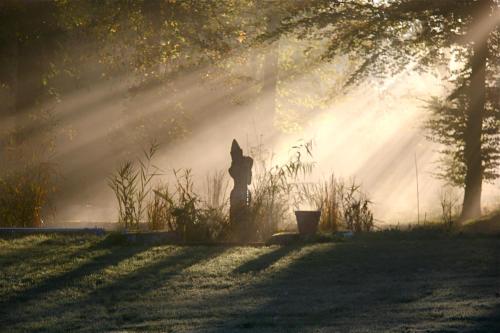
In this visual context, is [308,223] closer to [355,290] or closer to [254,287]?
[254,287]

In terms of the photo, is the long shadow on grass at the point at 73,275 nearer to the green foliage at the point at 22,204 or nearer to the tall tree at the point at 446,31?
the green foliage at the point at 22,204

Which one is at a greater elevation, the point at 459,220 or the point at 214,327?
the point at 459,220

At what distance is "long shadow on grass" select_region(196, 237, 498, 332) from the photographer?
21.3 ft

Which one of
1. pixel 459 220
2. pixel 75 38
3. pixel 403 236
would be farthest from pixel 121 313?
pixel 75 38

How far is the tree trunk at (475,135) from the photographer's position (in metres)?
17.1

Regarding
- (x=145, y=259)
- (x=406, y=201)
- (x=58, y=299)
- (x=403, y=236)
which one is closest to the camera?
(x=58, y=299)

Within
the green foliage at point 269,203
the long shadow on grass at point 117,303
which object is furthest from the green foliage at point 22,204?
the long shadow on grass at point 117,303

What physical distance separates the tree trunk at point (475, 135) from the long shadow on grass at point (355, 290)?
273 inches

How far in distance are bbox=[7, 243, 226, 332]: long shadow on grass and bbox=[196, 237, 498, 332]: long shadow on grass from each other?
0.81m

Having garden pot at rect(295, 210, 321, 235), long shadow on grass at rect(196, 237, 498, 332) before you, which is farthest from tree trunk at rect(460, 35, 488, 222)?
long shadow on grass at rect(196, 237, 498, 332)

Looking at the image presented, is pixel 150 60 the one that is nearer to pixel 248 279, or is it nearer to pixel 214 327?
pixel 248 279

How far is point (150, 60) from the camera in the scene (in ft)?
73.0

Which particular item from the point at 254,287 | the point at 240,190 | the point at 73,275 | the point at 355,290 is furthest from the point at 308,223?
the point at 73,275

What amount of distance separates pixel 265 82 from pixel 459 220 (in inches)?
624
